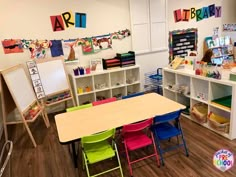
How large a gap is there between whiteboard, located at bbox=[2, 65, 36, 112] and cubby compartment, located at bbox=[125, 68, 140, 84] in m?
2.09

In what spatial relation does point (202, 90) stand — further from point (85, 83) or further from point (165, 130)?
point (85, 83)

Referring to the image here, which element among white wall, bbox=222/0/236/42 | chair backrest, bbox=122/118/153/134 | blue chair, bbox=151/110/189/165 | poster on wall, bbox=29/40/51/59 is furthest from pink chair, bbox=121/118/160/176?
white wall, bbox=222/0/236/42

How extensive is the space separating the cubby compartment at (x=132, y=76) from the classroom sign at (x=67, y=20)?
4.89 feet

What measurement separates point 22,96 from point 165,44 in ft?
11.8

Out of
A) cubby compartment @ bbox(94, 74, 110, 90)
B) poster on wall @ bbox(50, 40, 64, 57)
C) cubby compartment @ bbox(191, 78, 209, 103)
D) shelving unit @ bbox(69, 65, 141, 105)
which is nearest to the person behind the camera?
cubby compartment @ bbox(191, 78, 209, 103)

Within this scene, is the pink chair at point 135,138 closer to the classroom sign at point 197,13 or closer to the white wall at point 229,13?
the classroom sign at point 197,13

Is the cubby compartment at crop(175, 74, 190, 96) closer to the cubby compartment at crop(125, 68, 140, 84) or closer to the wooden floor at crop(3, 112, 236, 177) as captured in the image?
the wooden floor at crop(3, 112, 236, 177)

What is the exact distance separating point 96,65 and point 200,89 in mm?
2172

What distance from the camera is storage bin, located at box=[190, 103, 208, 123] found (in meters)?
3.49

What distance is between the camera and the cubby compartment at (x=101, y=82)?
4.60 metres

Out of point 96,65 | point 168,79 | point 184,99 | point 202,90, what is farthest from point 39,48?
point 202,90

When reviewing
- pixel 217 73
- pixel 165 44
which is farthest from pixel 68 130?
pixel 165 44

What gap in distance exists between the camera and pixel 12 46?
3992 mm

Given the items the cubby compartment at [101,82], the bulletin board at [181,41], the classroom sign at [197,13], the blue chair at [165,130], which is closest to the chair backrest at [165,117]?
the blue chair at [165,130]
